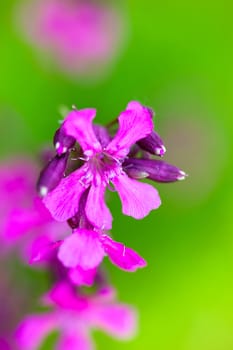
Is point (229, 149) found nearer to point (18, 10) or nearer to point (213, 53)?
point (213, 53)

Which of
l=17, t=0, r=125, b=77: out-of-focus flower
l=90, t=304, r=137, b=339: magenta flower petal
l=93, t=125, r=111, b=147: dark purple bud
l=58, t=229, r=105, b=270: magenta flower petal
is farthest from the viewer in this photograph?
l=17, t=0, r=125, b=77: out-of-focus flower

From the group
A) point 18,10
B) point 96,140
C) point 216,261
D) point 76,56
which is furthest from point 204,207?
point 96,140

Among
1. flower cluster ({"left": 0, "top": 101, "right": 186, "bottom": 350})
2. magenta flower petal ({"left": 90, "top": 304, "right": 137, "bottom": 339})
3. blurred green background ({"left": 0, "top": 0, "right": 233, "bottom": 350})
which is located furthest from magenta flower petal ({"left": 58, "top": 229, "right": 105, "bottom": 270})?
blurred green background ({"left": 0, "top": 0, "right": 233, "bottom": 350})

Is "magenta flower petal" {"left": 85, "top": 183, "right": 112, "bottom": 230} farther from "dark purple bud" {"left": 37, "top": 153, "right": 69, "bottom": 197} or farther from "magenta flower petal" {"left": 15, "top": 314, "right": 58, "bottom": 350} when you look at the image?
"magenta flower petal" {"left": 15, "top": 314, "right": 58, "bottom": 350}

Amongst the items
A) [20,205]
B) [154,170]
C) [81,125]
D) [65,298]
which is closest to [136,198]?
[154,170]

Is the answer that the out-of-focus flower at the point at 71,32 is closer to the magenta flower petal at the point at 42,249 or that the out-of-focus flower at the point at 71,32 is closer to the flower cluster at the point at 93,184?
the flower cluster at the point at 93,184

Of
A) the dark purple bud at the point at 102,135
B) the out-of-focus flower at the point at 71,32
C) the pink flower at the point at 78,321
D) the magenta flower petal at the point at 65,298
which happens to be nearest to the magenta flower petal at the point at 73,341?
the pink flower at the point at 78,321
